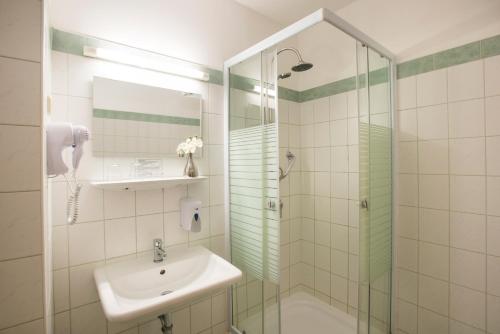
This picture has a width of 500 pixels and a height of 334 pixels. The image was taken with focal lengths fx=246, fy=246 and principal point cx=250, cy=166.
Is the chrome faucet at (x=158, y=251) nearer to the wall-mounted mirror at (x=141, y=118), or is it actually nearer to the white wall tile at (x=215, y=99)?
the wall-mounted mirror at (x=141, y=118)

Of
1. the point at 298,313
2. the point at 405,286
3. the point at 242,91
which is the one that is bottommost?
the point at 298,313

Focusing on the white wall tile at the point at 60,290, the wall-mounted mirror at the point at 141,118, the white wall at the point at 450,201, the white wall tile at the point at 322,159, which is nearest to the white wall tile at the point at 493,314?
the white wall at the point at 450,201

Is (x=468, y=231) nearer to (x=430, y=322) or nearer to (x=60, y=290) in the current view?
(x=430, y=322)

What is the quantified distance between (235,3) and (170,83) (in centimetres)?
89

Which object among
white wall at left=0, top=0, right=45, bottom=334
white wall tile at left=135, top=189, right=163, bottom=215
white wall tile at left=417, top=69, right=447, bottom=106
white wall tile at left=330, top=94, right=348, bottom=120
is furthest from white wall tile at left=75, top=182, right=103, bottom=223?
white wall tile at left=417, top=69, right=447, bottom=106

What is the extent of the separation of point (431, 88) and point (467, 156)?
0.46 m

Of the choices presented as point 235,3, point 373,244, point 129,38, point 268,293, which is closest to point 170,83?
point 129,38

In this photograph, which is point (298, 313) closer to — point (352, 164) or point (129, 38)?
point (352, 164)

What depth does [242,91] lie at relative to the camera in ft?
5.41

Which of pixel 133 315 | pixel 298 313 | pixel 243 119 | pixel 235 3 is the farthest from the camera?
pixel 298 313

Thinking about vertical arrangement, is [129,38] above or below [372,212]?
above

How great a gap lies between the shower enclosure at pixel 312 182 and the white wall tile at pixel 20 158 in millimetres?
1009

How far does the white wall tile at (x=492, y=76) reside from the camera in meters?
1.32

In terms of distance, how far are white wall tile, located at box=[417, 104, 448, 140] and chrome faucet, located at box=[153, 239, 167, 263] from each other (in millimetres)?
1756
